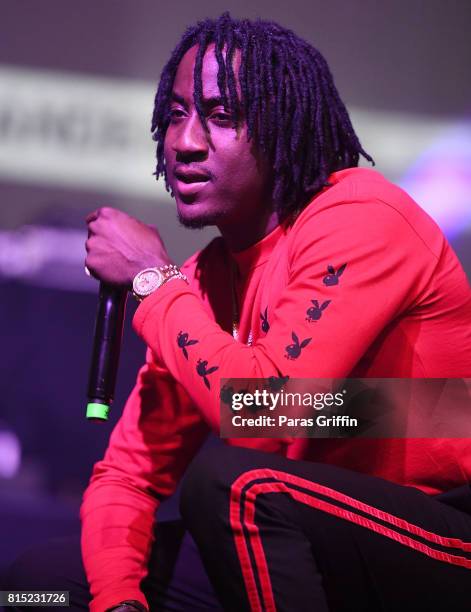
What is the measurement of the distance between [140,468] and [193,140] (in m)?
0.62

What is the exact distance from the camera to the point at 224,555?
955 mm

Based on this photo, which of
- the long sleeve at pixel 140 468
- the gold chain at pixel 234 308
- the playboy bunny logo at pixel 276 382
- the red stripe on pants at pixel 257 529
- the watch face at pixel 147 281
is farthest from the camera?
the gold chain at pixel 234 308

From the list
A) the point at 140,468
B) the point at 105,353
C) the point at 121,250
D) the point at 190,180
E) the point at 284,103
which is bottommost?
the point at 140,468

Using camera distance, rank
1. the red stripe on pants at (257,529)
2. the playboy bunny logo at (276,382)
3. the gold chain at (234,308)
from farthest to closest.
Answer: the gold chain at (234,308)
the playboy bunny logo at (276,382)
the red stripe on pants at (257,529)

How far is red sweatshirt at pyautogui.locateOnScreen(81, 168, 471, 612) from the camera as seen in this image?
1085mm

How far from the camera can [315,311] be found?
1.09 metres

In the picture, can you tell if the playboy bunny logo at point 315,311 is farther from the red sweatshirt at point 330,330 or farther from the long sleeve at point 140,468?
the long sleeve at point 140,468

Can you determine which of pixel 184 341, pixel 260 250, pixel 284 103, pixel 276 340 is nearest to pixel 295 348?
pixel 276 340

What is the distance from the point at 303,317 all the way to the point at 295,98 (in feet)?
1.57

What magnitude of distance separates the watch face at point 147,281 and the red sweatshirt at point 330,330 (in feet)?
0.08

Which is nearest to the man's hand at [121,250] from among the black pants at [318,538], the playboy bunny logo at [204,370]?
the playboy bunny logo at [204,370]

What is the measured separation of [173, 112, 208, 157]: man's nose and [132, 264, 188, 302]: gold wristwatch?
244 mm

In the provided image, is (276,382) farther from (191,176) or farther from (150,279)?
(191,176)

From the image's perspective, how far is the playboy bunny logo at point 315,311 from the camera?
1.09m
